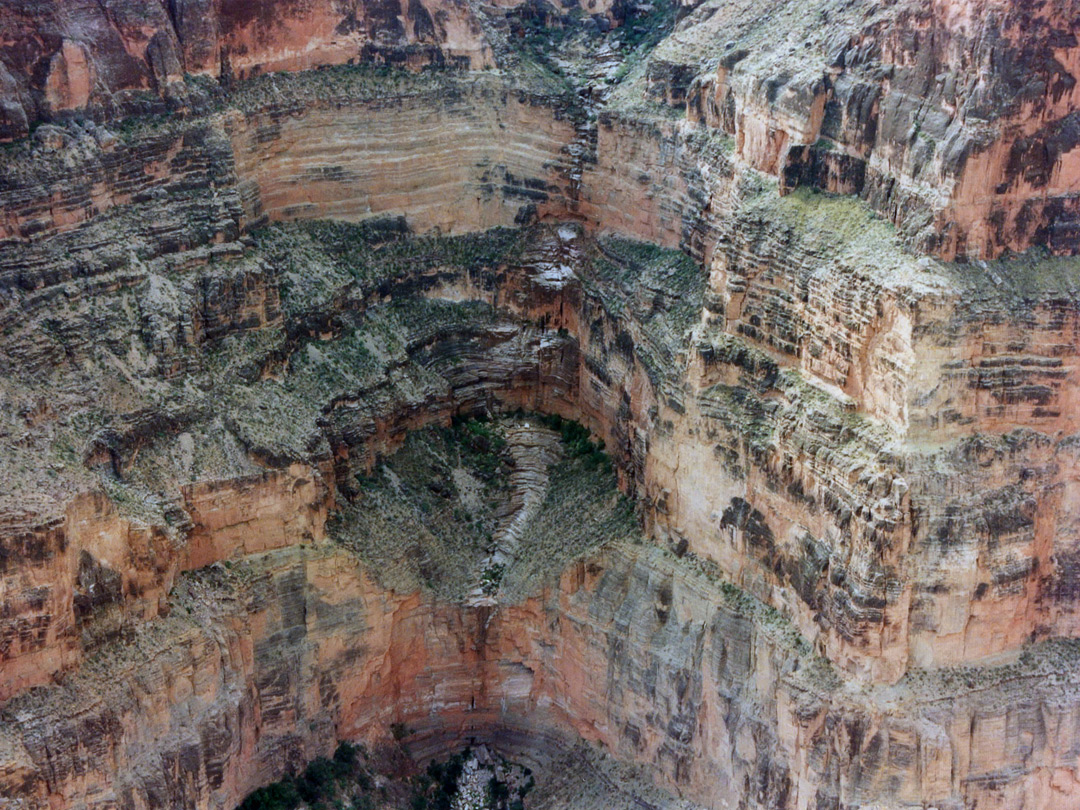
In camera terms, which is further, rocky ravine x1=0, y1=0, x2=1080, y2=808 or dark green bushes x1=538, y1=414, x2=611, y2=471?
dark green bushes x1=538, y1=414, x2=611, y2=471

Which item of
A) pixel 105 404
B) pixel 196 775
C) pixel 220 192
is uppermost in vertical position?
pixel 220 192

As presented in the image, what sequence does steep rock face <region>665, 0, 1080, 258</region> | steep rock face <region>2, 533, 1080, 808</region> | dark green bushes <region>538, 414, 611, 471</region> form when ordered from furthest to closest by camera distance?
dark green bushes <region>538, 414, 611, 471</region> → steep rock face <region>2, 533, 1080, 808</region> → steep rock face <region>665, 0, 1080, 258</region>

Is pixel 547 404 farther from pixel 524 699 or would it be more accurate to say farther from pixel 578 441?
pixel 524 699

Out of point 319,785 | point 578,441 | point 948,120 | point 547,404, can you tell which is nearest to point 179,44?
point 547,404

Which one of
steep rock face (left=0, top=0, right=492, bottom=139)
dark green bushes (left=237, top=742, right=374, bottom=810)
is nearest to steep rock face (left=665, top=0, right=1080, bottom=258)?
steep rock face (left=0, top=0, right=492, bottom=139)

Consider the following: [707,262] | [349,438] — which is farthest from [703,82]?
[349,438]

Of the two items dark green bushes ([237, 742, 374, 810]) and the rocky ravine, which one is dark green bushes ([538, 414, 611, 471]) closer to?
the rocky ravine

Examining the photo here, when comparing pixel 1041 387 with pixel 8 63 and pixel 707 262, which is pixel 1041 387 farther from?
pixel 8 63

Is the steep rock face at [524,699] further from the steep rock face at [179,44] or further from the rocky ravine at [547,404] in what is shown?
the steep rock face at [179,44]

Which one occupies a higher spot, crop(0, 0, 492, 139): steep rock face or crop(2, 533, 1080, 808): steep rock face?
crop(0, 0, 492, 139): steep rock face
